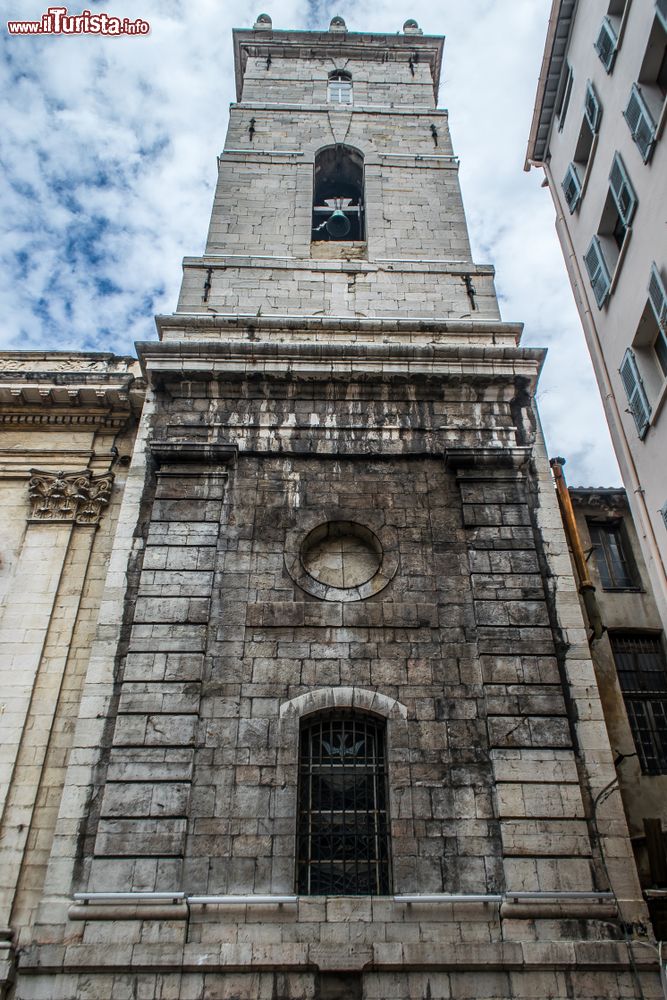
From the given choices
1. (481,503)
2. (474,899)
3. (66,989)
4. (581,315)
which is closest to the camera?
(66,989)

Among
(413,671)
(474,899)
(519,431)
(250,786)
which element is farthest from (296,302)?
(474,899)

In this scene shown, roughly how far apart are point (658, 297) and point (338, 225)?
27.9 ft

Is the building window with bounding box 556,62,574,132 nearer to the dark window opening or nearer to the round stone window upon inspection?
the dark window opening

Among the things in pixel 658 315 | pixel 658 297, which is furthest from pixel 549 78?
pixel 658 315

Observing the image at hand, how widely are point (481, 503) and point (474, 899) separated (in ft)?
17.7

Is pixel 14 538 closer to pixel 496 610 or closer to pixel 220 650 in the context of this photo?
pixel 220 650

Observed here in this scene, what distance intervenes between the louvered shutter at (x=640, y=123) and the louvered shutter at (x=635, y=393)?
9.10ft

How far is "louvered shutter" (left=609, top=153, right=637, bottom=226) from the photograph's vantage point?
11.4 m

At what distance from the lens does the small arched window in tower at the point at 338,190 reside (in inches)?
688

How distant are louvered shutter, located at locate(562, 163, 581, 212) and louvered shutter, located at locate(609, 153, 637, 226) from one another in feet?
6.75

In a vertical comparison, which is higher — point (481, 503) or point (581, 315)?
point (581, 315)

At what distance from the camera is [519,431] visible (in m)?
12.7

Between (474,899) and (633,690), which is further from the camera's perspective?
(633,690)

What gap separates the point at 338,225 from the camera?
17.1 meters
